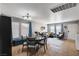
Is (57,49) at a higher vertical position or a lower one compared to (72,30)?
lower

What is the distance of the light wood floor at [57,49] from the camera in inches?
73.4

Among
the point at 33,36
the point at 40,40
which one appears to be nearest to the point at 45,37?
the point at 40,40

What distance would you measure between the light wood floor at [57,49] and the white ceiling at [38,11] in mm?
A: 457

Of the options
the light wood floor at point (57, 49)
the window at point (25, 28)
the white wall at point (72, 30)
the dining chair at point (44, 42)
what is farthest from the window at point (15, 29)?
the white wall at point (72, 30)

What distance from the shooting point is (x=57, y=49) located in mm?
→ 1903

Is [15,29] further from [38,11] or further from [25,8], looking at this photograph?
[38,11]

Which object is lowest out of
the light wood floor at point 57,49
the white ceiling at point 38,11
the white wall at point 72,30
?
the light wood floor at point 57,49

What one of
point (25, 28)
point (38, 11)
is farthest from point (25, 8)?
point (25, 28)

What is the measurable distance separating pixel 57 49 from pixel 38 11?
2.68 ft

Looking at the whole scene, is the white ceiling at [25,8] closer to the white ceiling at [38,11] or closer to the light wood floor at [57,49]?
the white ceiling at [38,11]

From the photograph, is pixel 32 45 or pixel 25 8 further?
pixel 32 45

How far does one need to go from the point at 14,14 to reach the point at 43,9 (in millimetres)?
553

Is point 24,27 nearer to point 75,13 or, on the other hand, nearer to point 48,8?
point 48,8

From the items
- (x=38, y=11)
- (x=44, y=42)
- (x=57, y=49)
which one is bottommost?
(x=57, y=49)
